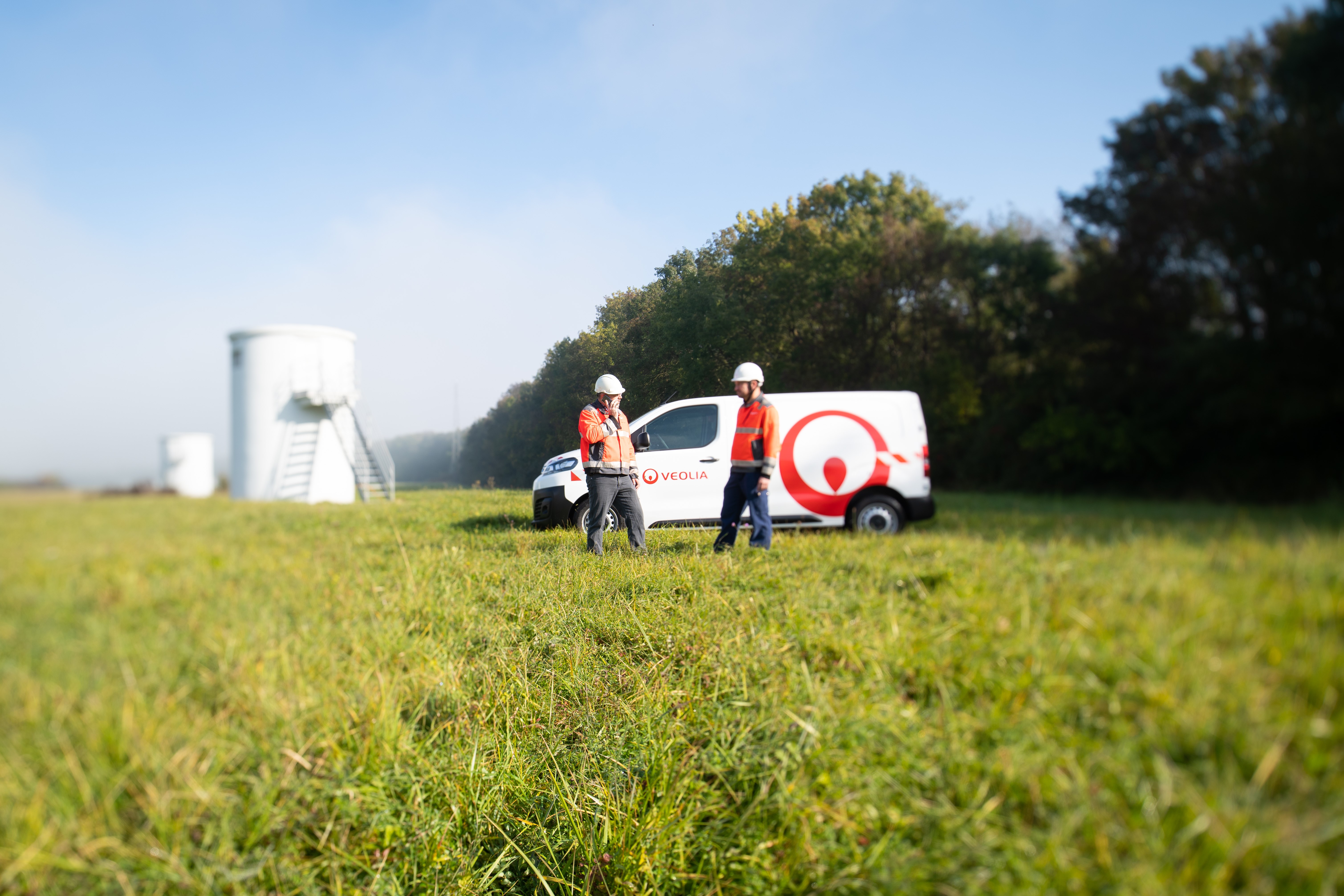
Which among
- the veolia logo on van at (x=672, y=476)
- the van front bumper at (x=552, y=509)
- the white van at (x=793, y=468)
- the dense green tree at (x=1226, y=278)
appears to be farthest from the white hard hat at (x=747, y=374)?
the dense green tree at (x=1226, y=278)

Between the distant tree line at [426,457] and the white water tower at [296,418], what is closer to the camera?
the white water tower at [296,418]

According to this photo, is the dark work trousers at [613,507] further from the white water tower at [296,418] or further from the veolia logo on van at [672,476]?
the white water tower at [296,418]

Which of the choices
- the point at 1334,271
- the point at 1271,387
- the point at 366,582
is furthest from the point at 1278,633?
the point at 366,582

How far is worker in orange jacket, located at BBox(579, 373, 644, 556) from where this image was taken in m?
4.23

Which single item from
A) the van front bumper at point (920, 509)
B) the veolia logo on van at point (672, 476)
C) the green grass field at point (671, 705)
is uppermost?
the veolia logo on van at point (672, 476)

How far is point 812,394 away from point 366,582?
2.86 m

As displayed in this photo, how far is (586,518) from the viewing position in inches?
173

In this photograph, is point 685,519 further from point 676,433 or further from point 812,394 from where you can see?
point 812,394

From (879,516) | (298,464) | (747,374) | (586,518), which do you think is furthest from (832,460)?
(298,464)

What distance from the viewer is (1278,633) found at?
1481mm

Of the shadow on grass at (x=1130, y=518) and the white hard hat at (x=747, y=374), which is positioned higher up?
the white hard hat at (x=747, y=374)

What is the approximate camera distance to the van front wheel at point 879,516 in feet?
14.1

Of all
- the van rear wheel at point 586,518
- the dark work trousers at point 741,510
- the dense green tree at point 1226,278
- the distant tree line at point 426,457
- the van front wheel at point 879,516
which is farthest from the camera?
the van rear wheel at point 586,518

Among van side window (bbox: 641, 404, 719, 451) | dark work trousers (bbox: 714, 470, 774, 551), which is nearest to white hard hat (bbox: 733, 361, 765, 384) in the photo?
van side window (bbox: 641, 404, 719, 451)
